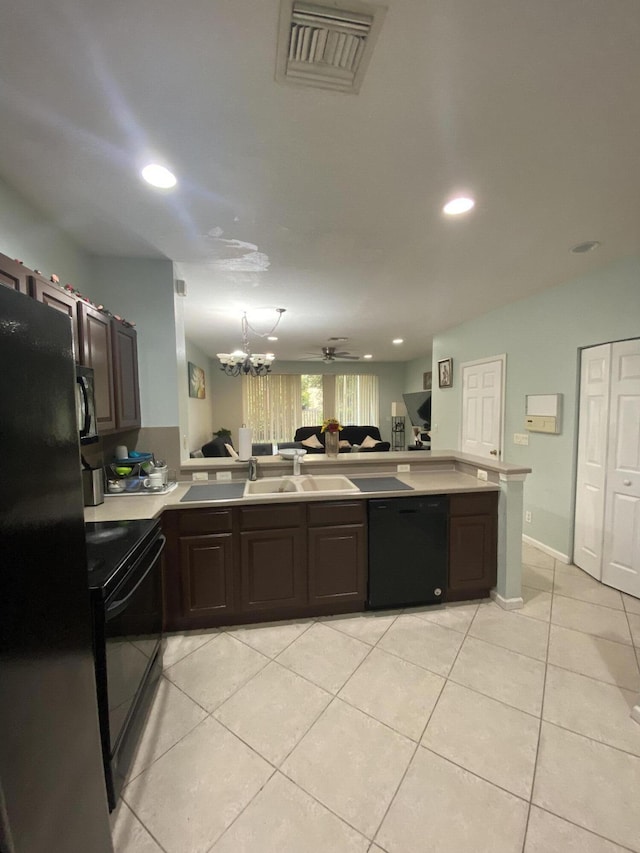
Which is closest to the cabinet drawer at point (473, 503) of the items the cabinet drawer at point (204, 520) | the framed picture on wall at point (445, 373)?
the cabinet drawer at point (204, 520)

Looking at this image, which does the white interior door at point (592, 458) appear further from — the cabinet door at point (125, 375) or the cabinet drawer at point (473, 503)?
the cabinet door at point (125, 375)

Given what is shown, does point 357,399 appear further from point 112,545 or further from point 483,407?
point 112,545

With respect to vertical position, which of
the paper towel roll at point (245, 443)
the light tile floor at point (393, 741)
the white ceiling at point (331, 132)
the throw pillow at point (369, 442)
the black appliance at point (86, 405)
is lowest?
the light tile floor at point (393, 741)

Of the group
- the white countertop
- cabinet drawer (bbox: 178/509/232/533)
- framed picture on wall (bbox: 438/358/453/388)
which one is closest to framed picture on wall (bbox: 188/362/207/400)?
the white countertop

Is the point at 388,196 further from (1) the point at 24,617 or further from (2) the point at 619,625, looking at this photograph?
(2) the point at 619,625

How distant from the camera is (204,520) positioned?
2135mm

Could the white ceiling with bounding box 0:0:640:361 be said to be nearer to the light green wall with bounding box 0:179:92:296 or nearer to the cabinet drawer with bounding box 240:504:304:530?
the light green wall with bounding box 0:179:92:296

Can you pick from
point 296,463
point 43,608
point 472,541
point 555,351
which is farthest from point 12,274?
point 555,351

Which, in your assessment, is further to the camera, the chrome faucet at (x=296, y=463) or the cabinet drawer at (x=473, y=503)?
the chrome faucet at (x=296, y=463)

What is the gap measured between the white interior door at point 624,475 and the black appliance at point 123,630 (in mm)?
3343

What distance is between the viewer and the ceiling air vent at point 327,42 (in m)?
→ 0.94

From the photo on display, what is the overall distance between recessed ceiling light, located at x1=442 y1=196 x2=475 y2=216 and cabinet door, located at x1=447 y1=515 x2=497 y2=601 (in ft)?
6.53

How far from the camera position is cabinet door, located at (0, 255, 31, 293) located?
1.30 m

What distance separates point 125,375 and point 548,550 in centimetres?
411
